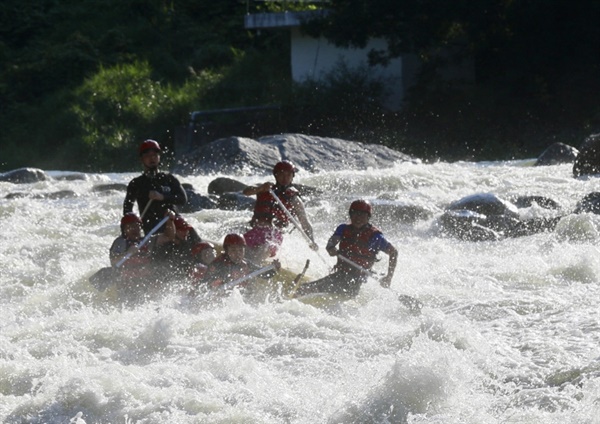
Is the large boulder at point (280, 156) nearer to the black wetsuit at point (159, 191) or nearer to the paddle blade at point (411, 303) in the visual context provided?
the black wetsuit at point (159, 191)

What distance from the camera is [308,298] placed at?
10203mm

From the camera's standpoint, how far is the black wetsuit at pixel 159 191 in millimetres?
10500

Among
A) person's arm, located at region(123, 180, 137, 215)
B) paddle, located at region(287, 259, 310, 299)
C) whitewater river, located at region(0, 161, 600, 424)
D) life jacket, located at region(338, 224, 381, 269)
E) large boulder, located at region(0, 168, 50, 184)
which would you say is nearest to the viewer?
whitewater river, located at region(0, 161, 600, 424)

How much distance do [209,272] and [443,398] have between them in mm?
3113

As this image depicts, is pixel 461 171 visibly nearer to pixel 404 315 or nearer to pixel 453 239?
pixel 453 239

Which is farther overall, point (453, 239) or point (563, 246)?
point (453, 239)

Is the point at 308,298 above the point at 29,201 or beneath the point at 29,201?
above

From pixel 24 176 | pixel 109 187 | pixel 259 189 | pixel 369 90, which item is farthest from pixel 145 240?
pixel 369 90

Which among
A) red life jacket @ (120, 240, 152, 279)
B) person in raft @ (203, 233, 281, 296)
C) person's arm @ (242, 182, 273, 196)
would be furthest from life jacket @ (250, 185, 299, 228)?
red life jacket @ (120, 240, 152, 279)

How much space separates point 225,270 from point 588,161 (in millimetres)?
9673

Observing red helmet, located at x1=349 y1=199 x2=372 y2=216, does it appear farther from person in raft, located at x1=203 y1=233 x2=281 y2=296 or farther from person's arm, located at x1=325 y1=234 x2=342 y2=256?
person in raft, located at x1=203 y1=233 x2=281 y2=296

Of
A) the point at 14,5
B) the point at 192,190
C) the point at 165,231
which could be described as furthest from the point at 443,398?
the point at 14,5

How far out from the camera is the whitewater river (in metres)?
7.55

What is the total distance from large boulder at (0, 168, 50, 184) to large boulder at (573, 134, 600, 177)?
8340 mm
